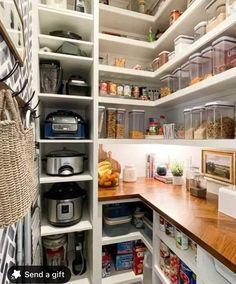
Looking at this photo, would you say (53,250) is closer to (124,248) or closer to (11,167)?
(124,248)

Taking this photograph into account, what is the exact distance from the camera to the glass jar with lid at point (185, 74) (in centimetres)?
135

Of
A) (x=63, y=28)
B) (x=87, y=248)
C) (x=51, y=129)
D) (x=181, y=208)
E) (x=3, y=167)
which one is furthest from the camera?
→ (x=87, y=248)

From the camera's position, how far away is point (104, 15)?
163cm

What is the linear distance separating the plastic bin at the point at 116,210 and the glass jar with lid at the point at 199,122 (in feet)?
2.64

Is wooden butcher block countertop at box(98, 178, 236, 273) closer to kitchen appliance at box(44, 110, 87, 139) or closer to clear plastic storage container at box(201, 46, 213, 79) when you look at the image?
kitchen appliance at box(44, 110, 87, 139)

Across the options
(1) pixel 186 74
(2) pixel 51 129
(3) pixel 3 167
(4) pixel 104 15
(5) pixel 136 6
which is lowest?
(3) pixel 3 167

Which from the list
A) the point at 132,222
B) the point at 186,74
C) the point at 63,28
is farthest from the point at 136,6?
the point at 132,222

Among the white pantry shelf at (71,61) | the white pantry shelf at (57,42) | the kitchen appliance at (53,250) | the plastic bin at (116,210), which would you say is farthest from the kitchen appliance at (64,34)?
the kitchen appliance at (53,250)

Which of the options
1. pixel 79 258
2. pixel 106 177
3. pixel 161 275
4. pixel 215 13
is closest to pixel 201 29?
pixel 215 13

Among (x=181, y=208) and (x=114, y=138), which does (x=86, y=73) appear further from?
(x=181, y=208)

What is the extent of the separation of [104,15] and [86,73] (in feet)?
1.72

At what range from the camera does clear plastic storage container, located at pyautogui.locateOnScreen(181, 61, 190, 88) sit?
135cm

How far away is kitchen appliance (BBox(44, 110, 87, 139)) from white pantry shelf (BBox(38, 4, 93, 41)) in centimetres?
64

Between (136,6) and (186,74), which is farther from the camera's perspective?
(136,6)
